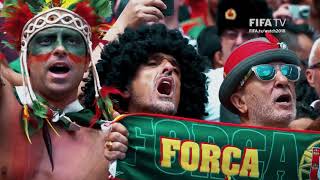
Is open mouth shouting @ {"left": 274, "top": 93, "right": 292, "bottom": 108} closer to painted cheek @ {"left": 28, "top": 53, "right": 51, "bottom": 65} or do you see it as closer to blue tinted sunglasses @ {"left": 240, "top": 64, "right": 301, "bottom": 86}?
blue tinted sunglasses @ {"left": 240, "top": 64, "right": 301, "bottom": 86}

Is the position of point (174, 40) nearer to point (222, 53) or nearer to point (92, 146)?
point (92, 146)

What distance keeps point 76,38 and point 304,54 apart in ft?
8.25

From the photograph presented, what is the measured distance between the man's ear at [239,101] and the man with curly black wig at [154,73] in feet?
0.64

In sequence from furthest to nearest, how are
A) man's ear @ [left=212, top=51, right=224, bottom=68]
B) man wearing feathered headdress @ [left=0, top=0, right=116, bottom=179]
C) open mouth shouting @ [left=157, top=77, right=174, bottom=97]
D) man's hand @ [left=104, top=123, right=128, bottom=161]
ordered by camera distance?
man's ear @ [left=212, top=51, right=224, bottom=68] < open mouth shouting @ [left=157, top=77, right=174, bottom=97] < man wearing feathered headdress @ [left=0, top=0, right=116, bottom=179] < man's hand @ [left=104, top=123, right=128, bottom=161]

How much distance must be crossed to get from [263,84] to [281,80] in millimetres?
110

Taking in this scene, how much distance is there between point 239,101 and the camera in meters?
5.87

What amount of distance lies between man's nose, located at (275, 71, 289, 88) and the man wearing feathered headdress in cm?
96

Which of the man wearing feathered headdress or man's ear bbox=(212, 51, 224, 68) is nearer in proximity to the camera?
the man wearing feathered headdress

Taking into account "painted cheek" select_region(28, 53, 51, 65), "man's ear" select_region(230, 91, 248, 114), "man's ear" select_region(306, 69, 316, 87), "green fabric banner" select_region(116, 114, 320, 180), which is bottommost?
"green fabric banner" select_region(116, 114, 320, 180)

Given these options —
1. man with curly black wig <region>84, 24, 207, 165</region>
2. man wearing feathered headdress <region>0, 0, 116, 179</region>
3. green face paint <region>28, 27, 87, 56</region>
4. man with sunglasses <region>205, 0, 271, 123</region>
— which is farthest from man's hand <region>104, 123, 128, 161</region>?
man with sunglasses <region>205, 0, 271, 123</region>

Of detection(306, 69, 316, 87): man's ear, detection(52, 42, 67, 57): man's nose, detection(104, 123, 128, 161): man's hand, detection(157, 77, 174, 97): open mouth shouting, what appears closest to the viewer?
detection(104, 123, 128, 161): man's hand

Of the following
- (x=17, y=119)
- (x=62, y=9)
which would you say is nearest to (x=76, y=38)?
(x=62, y=9)

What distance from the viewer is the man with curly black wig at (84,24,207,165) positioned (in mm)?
5625

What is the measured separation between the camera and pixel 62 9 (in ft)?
18.1
